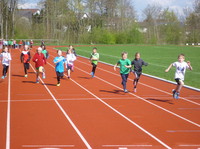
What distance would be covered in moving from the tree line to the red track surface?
56302 mm

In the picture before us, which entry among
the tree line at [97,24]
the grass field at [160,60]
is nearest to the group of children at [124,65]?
the grass field at [160,60]

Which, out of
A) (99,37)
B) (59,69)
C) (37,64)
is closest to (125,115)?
(59,69)

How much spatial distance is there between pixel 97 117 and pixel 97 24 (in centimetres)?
7536

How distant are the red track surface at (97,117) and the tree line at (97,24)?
5630 cm

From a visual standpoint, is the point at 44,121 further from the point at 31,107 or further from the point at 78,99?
the point at 78,99

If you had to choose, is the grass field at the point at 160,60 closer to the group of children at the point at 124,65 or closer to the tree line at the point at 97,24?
the group of children at the point at 124,65

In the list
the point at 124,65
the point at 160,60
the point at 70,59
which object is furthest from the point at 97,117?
the point at 160,60

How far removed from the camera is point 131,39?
7906 cm

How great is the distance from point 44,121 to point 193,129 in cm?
389

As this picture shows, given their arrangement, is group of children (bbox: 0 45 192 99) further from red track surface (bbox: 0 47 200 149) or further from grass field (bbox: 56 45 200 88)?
grass field (bbox: 56 45 200 88)

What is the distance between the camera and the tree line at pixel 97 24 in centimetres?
7444

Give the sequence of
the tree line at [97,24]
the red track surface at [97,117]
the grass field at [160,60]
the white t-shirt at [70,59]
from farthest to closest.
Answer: the tree line at [97,24]
the grass field at [160,60]
the white t-shirt at [70,59]
the red track surface at [97,117]

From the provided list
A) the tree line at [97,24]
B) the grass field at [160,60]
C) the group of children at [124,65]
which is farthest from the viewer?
the tree line at [97,24]

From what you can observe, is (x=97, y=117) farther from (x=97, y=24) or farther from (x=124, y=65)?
(x=97, y=24)
